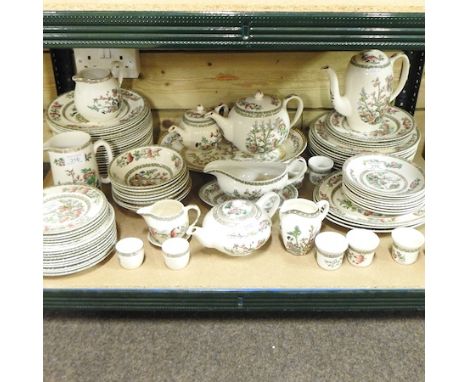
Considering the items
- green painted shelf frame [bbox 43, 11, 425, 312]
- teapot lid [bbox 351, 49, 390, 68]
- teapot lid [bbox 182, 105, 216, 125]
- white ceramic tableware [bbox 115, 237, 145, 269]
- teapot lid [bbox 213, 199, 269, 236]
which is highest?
green painted shelf frame [bbox 43, 11, 425, 312]

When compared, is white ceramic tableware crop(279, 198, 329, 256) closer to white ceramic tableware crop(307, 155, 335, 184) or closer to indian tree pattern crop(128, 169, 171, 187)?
white ceramic tableware crop(307, 155, 335, 184)

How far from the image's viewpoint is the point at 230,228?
1088mm

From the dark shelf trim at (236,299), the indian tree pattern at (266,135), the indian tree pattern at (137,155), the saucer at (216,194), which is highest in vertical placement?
the indian tree pattern at (266,135)

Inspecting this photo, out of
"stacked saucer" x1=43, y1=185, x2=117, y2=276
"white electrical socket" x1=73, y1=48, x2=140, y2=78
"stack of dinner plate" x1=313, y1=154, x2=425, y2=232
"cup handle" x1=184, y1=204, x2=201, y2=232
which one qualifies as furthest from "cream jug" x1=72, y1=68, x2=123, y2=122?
"stack of dinner plate" x1=313, y1=154, x2=425, y2=232

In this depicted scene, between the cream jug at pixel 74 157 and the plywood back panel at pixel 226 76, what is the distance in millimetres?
305

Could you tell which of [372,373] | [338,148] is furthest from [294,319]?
[338,148]

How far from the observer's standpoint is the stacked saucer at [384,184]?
1.14 metres

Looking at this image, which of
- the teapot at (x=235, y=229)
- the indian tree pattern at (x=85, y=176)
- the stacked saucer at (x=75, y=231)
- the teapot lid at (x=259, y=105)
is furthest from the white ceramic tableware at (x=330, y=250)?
the indian tree pattern at (x=85, y=176)

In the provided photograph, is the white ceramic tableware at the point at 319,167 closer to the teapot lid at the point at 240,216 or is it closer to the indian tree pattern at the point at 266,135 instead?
the indian tree pattern at the point at 266,135

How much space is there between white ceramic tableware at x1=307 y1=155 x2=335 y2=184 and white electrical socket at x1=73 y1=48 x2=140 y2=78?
22.0 inches

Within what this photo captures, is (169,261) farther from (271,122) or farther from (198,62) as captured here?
(198,62)

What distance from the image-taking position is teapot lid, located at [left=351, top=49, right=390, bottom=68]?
122 cm

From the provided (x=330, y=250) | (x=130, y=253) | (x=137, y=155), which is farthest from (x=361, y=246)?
(x=137, y=155)

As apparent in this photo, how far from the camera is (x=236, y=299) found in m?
1.09
